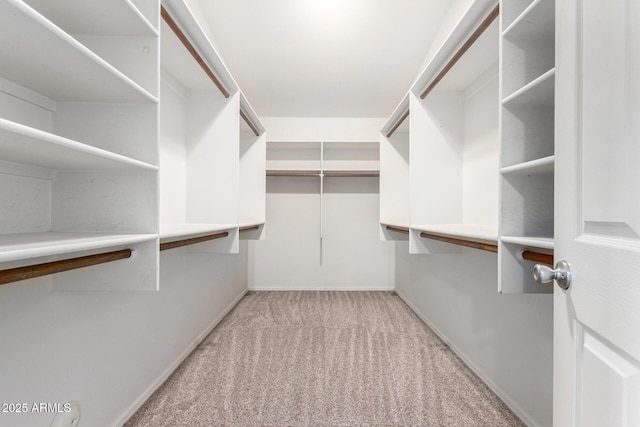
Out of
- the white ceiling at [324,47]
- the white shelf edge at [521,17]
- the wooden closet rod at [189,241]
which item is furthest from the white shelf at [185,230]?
the white ceiling at [324,47]

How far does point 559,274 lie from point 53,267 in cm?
119

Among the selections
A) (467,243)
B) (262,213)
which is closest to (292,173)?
(262,213)

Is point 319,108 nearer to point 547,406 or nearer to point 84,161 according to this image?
point 84,161

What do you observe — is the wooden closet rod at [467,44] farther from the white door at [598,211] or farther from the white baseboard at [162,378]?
the white baseboard at [162,378]

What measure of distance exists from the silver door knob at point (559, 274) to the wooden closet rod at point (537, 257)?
0.28 meters

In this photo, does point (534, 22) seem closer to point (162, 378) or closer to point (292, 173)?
point (162, 378)

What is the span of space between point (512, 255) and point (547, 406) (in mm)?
723

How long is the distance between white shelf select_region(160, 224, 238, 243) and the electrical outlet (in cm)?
65

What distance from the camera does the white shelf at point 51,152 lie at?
2.01 ft

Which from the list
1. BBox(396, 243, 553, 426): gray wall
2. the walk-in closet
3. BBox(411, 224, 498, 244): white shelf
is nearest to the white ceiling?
the walk-in closet

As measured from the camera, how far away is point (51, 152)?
79 cm

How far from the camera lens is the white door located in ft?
1.73

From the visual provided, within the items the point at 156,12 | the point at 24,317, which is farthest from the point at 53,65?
the point at 24,317

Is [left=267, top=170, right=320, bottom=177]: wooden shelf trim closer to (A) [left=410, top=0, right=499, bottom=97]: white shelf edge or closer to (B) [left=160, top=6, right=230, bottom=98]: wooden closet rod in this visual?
(B) [left=160, top=6, right=230, bottom=98]: wooden closet rod
